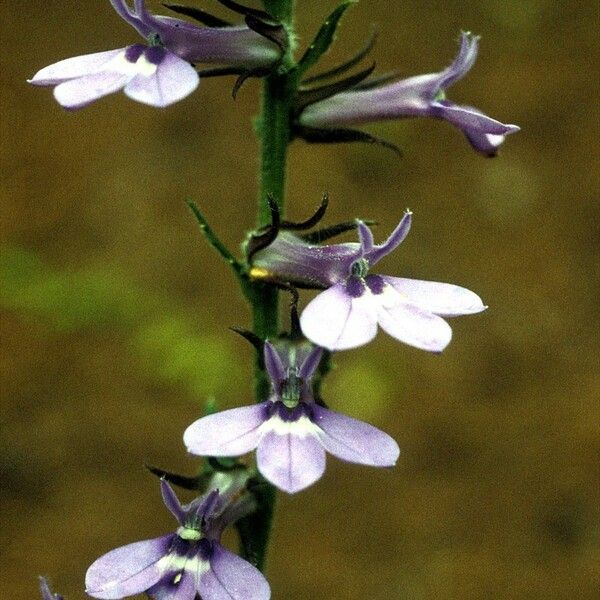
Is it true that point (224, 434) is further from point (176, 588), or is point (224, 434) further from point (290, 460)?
point (176, 588)

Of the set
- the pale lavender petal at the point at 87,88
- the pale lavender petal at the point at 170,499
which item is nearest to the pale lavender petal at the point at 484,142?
the pale lavender petal at the point at 87,88

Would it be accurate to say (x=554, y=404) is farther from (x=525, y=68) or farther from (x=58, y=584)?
(x=525, y=68)

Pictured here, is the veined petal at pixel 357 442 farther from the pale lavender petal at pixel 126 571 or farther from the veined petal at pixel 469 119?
the veined petal at pixel 469 119

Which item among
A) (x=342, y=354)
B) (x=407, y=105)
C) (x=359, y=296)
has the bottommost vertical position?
(x=342, y=354)

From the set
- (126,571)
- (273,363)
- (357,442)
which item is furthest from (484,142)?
(126,571)

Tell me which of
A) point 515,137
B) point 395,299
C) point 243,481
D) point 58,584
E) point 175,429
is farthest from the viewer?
point 515,137

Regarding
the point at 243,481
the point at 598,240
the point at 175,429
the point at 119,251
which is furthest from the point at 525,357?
the point at 243,481
